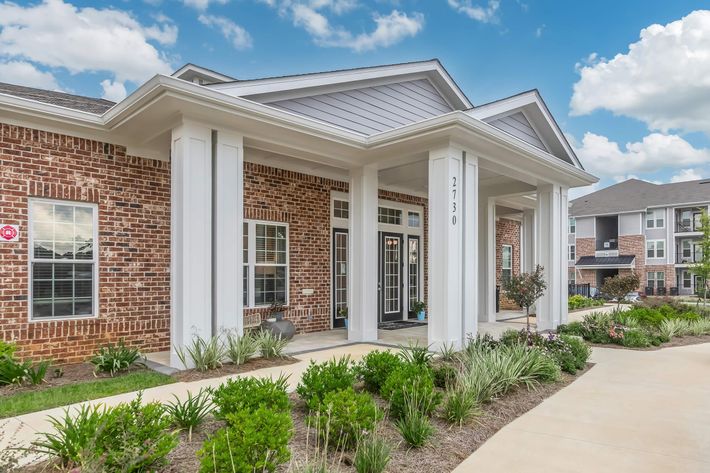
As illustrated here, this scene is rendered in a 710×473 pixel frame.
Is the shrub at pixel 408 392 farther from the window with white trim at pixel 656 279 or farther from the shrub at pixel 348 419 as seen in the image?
the window with white trim at pixel 656 279

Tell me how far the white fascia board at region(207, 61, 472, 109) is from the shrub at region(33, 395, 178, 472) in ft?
17.4

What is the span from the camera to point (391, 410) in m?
4.27

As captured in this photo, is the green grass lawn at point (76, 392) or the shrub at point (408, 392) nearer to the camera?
the shrub at point (408, 392)

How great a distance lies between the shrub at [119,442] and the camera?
9.00 ft

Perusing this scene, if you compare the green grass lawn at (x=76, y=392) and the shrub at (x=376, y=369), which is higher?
the shrub at (x=376, y=369)

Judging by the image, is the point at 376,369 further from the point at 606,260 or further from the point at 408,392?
the point at 606,260

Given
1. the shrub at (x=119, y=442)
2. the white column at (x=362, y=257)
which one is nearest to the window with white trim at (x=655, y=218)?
the white column at (x=362, y=257)

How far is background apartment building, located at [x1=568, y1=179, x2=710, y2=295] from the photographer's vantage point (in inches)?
1319

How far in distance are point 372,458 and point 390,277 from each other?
870 cm

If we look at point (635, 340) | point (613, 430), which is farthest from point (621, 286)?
point (613, 430)

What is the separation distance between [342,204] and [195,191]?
4.76 meters

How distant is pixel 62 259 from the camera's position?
675cm

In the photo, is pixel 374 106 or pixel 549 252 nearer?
pixel 374 106

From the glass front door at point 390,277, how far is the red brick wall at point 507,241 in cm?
514
